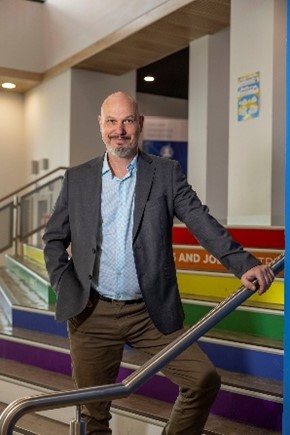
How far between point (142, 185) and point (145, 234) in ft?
0.62

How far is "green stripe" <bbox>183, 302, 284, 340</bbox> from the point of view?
3.10 meters

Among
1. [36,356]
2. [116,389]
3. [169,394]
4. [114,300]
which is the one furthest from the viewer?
[36,356]

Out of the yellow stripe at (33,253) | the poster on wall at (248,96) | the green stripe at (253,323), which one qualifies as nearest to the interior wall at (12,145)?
the yellow stripe at (33,253)

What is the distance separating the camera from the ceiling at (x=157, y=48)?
6410mm

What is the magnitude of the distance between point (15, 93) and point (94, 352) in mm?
8787

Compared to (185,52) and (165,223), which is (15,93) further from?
(165,223)

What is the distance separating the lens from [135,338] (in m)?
2.21

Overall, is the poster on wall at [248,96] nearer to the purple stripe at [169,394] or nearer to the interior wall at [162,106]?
the purple stripe at [169,394]

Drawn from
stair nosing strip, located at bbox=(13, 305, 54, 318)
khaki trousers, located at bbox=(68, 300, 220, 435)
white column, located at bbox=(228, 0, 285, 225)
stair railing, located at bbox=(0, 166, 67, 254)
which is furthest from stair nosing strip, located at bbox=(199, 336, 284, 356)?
stair railing, located at bbox=(0, 166, 67, 254)

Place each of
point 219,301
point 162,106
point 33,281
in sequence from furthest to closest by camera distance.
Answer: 1. point 162,106
2. point 33,281
3. point 219,301

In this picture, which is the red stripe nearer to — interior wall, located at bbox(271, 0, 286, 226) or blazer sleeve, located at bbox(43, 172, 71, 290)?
interior wall, located at bbox(271, 0, 286, 226)

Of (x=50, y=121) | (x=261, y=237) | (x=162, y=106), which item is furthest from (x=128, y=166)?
(x=162, y=106)

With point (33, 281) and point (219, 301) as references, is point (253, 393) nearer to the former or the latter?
point (219, 301)

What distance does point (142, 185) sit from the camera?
221 cm
